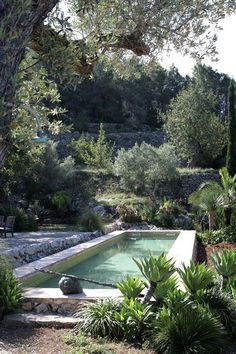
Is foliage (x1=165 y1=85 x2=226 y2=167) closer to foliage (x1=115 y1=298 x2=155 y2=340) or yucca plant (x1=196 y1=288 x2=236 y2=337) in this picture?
yucca plant (x1=196 y1=288 x2=236 y2=337)

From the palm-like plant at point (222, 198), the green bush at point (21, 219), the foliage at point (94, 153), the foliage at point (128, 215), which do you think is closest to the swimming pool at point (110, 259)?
the palm-like plant at point (222, 198)

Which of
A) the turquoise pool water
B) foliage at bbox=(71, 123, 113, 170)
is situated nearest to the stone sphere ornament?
the turquoise pool water

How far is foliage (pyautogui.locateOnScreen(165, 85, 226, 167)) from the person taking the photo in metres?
30.3

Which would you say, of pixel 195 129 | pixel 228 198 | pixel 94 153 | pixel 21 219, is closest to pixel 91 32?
pixel 228 198

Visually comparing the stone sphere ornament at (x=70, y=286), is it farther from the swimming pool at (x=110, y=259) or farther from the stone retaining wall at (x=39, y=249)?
the stone retaining wall at (x=39, y=249)

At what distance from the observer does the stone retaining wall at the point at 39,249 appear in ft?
36.4

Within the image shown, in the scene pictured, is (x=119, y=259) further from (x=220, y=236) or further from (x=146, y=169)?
(x=146, y=169)

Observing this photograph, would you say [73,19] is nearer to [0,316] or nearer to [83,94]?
[0,316]

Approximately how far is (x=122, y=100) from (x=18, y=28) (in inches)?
1680

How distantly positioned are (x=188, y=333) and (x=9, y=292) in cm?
253

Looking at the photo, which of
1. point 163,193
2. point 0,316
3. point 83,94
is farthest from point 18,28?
point 83,94

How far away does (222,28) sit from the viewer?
245 inches

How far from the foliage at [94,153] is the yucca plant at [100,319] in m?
23.6

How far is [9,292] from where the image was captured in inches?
255
